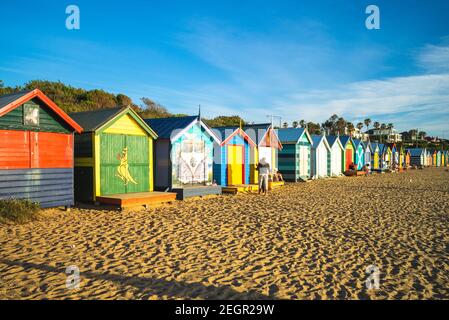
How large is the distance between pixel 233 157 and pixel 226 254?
43.2ft

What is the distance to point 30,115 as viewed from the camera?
11156 millimetres

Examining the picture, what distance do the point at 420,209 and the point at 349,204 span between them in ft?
8.44

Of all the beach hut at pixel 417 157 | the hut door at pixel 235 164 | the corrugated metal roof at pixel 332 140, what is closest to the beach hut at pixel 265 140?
the hut door at pixel 235 164

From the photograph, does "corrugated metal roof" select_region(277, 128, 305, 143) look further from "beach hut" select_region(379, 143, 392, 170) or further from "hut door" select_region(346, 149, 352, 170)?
"beach hut" select_region(379, 143, 392, 170)

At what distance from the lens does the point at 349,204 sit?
14734mm

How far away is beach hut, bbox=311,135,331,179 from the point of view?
29.6m

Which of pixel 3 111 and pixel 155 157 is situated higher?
pixel 3 111

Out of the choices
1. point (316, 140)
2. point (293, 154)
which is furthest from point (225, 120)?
point (293, 154)

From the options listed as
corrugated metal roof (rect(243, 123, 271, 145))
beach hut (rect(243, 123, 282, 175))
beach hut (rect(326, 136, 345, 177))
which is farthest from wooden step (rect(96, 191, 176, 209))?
beach hut (rect(326, 136, 345, 177))

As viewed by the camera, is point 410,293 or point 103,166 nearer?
point 410,293

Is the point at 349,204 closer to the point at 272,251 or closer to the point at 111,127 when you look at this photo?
the point at 272,251

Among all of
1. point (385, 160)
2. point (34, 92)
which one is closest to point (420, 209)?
point (34, 92)
